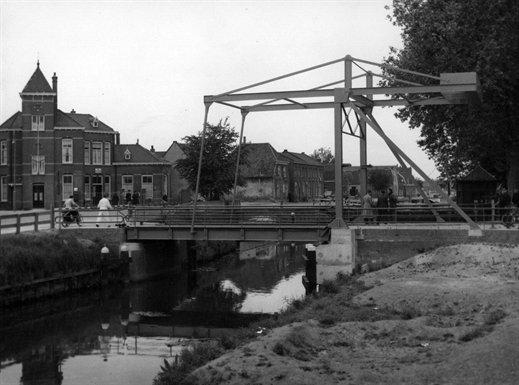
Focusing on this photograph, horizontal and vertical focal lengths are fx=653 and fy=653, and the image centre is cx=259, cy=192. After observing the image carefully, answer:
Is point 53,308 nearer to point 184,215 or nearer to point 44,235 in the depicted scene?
point 44,235

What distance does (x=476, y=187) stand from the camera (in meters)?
26.9

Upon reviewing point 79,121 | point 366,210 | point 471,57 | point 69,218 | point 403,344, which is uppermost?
point 79,121

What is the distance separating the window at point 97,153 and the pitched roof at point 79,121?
126 cm

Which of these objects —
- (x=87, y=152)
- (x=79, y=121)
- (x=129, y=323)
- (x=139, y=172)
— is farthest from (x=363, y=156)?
(x=79, y=121)

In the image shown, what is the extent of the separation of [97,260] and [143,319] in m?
5.72

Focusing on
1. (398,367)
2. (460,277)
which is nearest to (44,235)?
(460,277)

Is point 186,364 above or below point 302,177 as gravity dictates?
below

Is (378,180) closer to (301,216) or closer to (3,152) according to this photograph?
(3,152)

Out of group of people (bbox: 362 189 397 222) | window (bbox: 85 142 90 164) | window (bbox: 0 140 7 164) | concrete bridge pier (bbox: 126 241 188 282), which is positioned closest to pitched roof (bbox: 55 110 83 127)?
window (bbox: 85 142 90 164)

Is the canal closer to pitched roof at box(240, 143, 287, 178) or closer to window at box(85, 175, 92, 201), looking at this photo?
window at box(85, 175, 92, 201)

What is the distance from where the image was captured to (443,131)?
31.5 metres

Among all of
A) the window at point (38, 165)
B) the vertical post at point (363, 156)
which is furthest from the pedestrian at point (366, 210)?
the window at point (38, 165)

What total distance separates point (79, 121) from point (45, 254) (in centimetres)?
3499

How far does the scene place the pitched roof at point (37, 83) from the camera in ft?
164
